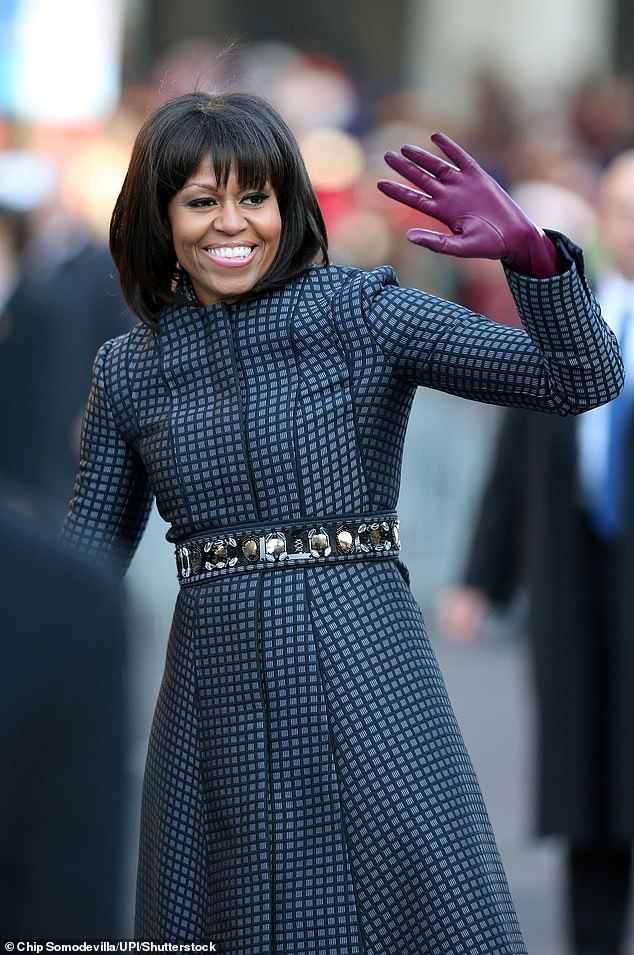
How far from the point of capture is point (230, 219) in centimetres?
307

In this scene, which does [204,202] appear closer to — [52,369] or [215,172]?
[215,172]

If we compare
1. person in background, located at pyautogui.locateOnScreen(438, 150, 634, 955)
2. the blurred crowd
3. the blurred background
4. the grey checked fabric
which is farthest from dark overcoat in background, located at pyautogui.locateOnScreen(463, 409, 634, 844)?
the grey checked fabric

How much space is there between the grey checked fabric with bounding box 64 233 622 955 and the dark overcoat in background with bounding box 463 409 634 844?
2.02 metres

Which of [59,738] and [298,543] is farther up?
[298,543]

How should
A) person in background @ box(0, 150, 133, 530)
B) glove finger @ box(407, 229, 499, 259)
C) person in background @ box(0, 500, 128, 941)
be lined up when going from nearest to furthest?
person in background @ box(0, 500, 128, 941) → glove finger @ box(407, 229, 499, 259) → person in background @ box(0, 150, 133, 530)

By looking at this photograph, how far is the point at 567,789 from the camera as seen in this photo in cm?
507

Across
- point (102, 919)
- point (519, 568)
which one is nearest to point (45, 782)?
point (102, 919)

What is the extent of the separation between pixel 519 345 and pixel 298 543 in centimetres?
48

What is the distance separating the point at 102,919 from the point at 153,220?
71.3 inches

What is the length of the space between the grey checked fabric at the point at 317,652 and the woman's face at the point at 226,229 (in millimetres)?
61

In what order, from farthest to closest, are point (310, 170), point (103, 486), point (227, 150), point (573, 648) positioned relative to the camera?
point (310, 170)
point (573, 648)
point (103, 486)
point (227, 150)

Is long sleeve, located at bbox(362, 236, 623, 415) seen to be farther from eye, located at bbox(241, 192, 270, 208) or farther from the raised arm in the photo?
eye, located at bbox(241, 192, 270, 208)

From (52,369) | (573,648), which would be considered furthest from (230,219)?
(52,369)

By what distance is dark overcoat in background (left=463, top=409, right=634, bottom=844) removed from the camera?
5.02 m
